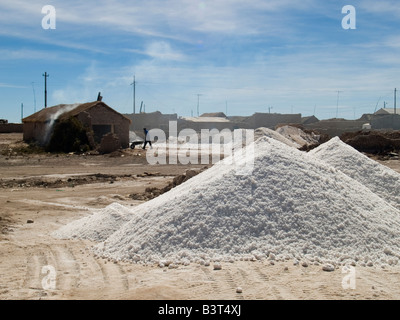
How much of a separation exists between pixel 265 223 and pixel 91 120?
64.8ft

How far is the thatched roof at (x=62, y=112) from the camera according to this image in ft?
79.6

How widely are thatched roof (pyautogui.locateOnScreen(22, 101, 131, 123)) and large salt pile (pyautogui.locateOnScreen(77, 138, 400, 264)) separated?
18.8 meters

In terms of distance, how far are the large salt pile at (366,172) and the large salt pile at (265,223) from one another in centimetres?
153

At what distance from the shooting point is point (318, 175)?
21.2ft

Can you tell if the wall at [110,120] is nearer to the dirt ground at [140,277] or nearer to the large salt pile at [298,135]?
the large salt pile at [298,135]

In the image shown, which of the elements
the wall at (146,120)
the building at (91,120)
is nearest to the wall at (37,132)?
the building at (91,120)

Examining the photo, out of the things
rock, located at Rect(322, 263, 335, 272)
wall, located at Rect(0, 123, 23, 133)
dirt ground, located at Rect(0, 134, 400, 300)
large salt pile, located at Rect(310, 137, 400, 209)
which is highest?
wall, located at Rect(0, 123, 23, 133)

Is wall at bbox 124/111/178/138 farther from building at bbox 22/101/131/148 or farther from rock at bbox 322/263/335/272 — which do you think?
rock at bbox 322/263/335/272

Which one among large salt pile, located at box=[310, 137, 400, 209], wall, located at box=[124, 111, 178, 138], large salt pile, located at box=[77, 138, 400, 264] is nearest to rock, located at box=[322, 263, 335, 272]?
large salt pile, located at box=[77, 138, 400, 264]

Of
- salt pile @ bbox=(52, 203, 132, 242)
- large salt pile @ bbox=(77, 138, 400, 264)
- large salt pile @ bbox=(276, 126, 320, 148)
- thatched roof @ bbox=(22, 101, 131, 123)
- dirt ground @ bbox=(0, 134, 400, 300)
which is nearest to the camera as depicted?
dirt ground @ bbox=(0, 134, 400, 300)

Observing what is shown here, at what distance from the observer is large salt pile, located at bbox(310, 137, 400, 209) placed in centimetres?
801
